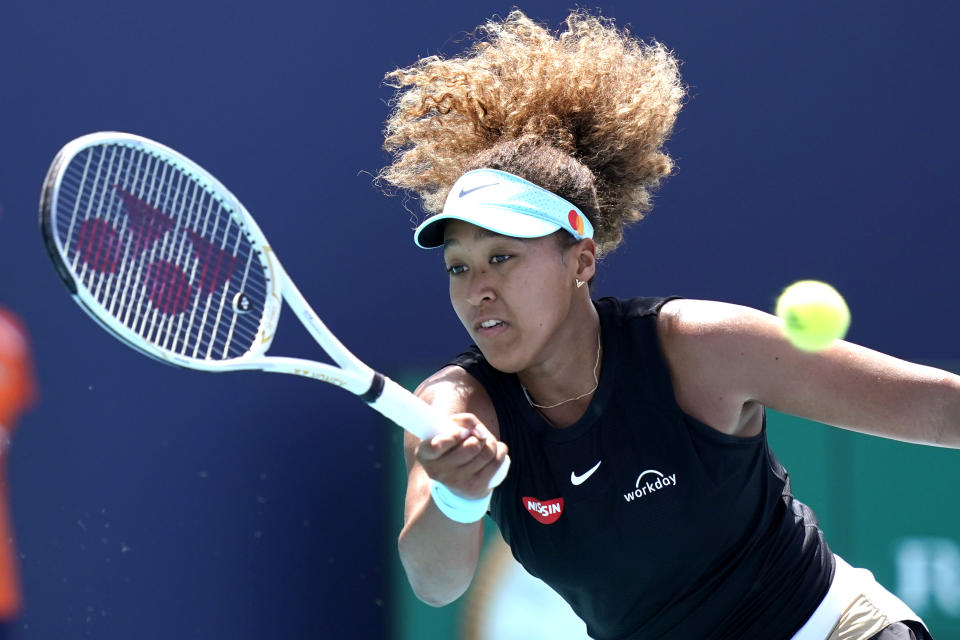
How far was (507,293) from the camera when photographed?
2.13 meters

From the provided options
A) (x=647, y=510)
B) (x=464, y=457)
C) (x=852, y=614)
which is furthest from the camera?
(x=852, y=614)

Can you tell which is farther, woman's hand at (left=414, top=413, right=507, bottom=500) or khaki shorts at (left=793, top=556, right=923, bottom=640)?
khaki shorts at (left=793, top=556, right=923, bottom=640)

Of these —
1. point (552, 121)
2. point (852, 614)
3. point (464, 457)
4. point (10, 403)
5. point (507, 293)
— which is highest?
point (552, 121)

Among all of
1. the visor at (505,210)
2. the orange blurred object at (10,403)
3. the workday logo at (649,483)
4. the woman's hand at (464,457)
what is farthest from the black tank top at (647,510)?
the orange blurred object at (10,403)

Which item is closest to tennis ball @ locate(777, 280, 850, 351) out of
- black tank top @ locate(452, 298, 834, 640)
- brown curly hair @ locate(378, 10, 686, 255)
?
black tank top @ locate(452, 298, 834, 640)

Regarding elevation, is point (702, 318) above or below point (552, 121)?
below

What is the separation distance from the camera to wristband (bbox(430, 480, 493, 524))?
6.22ft

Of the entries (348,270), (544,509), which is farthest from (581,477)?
(348,270)

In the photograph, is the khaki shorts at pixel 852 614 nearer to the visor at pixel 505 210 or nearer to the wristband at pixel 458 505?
the wristband at pixel 458 505

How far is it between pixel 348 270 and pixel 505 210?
79.0 inches

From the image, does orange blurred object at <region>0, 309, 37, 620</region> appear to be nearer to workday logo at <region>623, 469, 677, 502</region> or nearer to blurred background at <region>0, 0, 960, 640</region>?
blurred background at <region>0, 0, 960, 640</region>

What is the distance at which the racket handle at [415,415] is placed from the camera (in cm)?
185

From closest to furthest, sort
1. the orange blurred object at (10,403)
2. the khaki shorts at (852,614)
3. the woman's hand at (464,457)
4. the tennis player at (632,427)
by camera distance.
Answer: the woman's hand at (464,457)
the tennis player at (632,427)
the khaki shorts at (852,614)
the orange blurred object at (10,403)

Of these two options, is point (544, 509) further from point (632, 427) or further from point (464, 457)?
point (464, 457)
